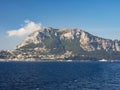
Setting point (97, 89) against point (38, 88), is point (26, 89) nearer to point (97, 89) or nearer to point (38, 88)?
point (38, 88)

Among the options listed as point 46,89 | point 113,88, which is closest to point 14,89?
point 46,89

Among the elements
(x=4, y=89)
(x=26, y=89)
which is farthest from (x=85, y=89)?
(x=4, y=89)

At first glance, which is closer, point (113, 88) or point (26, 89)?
point (26, 89)

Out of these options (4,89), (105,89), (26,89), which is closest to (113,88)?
(105,89)

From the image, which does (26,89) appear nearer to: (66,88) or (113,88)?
(66,88)

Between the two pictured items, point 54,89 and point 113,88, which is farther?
point 113,88

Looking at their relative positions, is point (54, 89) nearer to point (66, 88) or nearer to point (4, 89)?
Result: point (66, 88)
